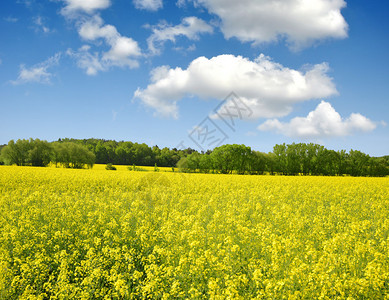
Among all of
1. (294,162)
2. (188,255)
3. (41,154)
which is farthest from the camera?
(294,162)

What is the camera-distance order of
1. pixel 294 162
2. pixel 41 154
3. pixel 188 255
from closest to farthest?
pixel 188 255 < pixel 41 154 < pixel 294 162

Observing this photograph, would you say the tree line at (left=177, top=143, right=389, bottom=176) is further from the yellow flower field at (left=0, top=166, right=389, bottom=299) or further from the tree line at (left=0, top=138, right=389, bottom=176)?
the yellow flower field at (left=0, top=166, right=389, bottom=299)

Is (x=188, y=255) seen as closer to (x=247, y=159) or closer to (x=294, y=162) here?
(x=247, y=159)

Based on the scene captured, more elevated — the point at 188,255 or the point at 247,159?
the point at 247,159

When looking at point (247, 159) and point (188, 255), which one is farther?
point (247, 159)

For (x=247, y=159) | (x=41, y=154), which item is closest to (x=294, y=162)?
(x=247, y=159)

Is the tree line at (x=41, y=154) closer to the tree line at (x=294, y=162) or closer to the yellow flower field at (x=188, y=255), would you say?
the tree line at (x=294, y=162)

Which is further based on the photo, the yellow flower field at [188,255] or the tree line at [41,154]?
the tree line at [41,154]

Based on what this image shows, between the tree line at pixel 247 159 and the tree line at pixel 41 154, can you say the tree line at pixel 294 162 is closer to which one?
the tree line at pixel 247 159

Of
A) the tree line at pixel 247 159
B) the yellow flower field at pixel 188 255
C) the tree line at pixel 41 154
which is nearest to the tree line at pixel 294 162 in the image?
the tree line at pixel 247 159

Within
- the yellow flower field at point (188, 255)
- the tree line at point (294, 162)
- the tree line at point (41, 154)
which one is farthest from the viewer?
the tree line at point (294, 162)

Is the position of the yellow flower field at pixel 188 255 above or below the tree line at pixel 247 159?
below

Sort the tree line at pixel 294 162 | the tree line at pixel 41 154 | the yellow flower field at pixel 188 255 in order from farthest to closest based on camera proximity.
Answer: the tree line at pixel 294 162
the tree line at pixel 41 154
the yellow flower field at pixel 188 255

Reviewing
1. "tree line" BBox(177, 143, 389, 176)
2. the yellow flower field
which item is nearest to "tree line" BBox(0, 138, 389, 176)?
"tree line" BBox(177, 143, 389, 176)
